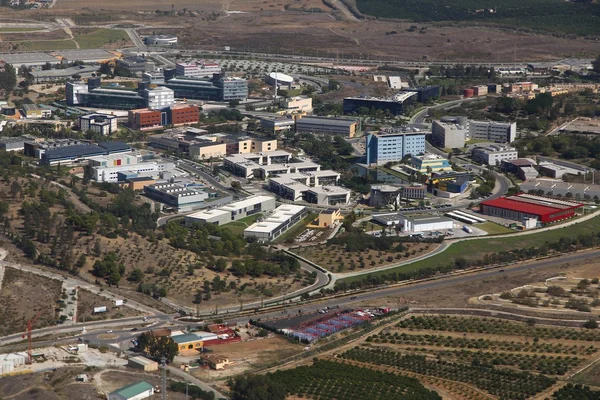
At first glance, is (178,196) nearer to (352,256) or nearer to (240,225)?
(240,225)

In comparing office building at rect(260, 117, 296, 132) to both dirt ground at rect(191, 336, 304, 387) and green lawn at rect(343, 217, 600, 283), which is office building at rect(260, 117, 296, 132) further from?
dirt ground at rect(191, 336, 304, 387)

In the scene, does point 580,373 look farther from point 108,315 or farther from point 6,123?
point 6,123

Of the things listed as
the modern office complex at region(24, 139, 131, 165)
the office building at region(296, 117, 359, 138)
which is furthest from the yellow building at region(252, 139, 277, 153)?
the modern office complex at region(24, 139, 131, 165)

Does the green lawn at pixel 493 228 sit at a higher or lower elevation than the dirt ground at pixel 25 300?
lower

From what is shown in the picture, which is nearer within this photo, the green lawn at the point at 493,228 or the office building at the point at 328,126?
the green lawn at the point at 493,228

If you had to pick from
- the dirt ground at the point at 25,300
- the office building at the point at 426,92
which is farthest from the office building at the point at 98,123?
the dirt ground at the point at 25,300

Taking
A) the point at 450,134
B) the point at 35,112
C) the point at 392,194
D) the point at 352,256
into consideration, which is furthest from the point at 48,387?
the point at 35,112

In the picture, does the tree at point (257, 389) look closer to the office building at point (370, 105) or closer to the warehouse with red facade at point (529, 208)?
the warehouse with red facade at point (529, 208)
